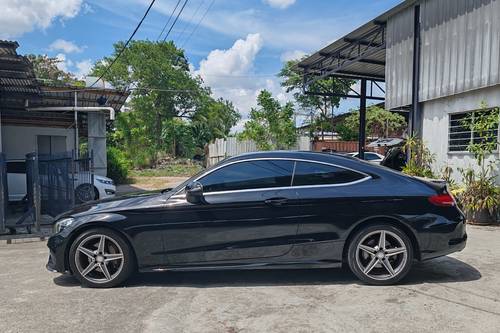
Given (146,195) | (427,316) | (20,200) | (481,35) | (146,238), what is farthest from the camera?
(20,200)

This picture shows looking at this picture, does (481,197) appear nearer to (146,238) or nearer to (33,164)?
(146,238)

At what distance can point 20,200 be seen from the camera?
11.1 m

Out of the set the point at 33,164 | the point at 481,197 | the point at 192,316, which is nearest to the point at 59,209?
the point at 33,164

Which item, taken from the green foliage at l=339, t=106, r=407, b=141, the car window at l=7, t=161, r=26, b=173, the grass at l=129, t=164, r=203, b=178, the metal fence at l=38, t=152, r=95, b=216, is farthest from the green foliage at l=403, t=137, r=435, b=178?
the grass at l=129, t=164, r=203, b=178

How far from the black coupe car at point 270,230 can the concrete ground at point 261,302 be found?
0.25 metres

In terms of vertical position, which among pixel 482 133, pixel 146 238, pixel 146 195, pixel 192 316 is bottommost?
pixel 192 316

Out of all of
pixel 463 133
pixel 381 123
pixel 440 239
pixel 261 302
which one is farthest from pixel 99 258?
pixel 381 123

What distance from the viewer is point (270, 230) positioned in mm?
4664

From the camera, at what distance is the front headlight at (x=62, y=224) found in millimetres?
4828

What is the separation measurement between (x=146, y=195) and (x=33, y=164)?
442 cm

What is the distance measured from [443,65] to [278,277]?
7.61 meters

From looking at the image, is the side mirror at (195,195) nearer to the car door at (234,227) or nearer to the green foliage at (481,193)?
the car door at (234,227)

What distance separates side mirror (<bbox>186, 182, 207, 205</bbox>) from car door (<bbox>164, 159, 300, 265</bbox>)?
0.05 metres

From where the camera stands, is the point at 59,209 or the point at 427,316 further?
the point at 59,209
